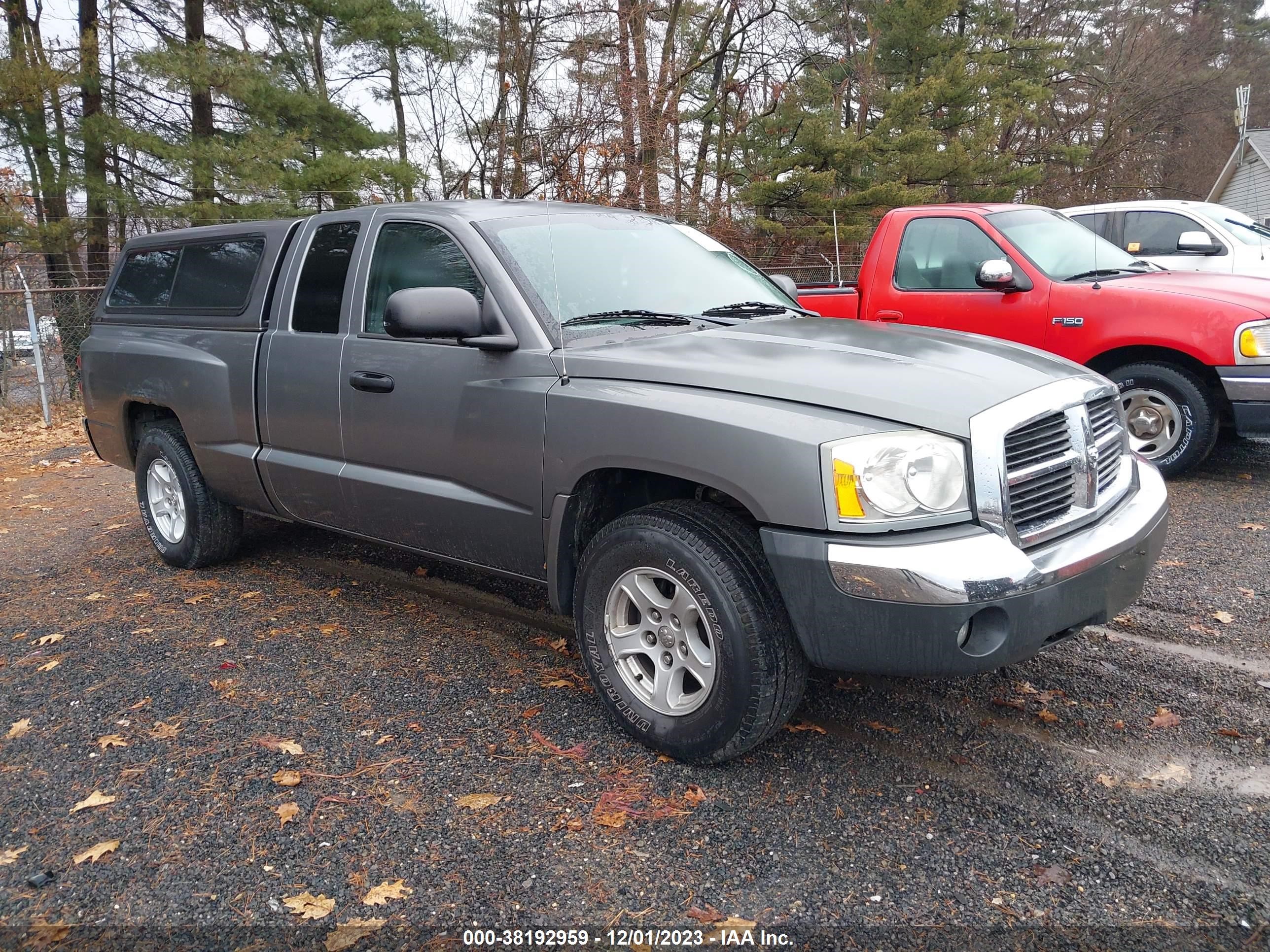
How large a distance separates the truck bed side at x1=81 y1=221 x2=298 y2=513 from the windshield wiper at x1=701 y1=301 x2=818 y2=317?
88.4 inches

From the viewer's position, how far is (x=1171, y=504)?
Result: 603cm

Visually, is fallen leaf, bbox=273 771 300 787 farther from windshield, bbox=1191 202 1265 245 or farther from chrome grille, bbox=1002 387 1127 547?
windshield, bbox=1191 202 1265 245

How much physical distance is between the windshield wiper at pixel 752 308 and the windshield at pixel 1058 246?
3.40 meters

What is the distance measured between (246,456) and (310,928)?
281 centimetres

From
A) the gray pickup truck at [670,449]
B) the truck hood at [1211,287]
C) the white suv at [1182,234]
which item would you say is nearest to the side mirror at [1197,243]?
the white suv at [1182,234]

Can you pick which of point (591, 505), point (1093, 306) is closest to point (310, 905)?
point (591, 505)

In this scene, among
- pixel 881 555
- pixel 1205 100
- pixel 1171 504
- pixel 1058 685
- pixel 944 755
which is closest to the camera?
pixel 881 555

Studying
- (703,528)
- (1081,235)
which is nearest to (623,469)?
(703,528)

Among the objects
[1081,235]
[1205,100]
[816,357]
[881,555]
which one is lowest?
[881,555]

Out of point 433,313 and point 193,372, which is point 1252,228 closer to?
point 433,313

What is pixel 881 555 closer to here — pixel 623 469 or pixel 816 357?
pixel 816 357

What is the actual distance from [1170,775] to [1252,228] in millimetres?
8179

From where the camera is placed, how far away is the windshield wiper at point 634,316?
354cm

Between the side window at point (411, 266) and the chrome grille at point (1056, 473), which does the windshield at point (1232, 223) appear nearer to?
the chrome grille at point (1056, 473)
